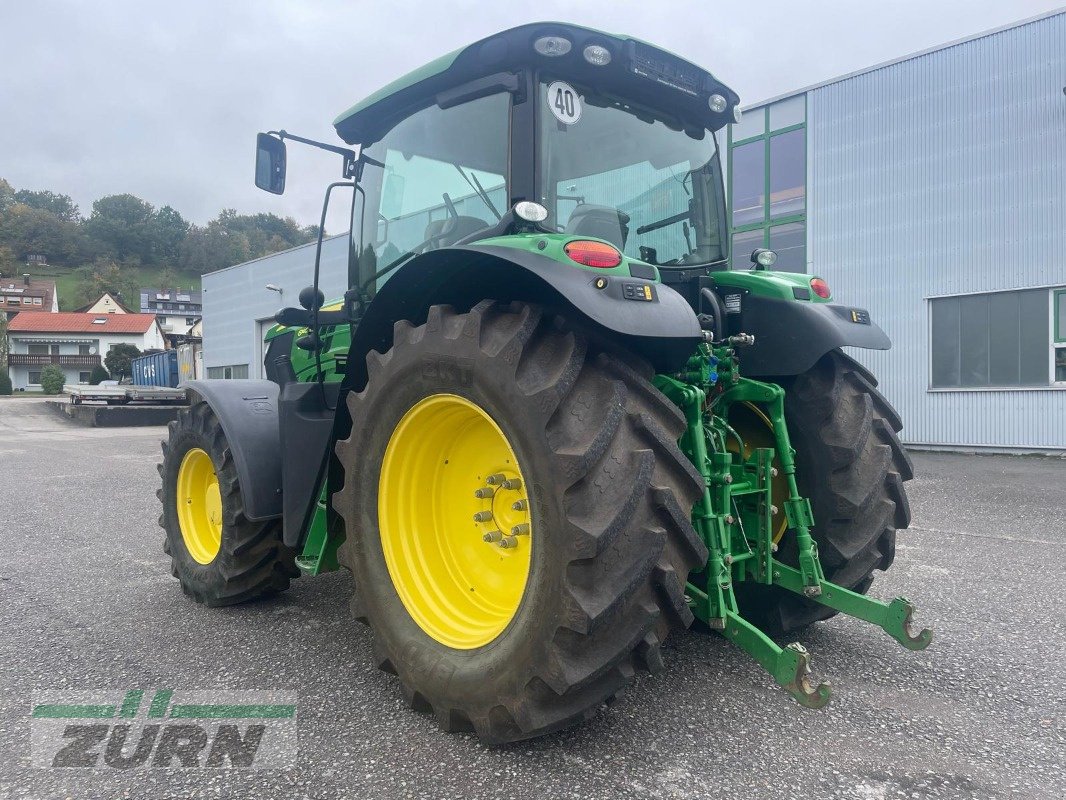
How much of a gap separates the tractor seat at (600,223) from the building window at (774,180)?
1187 cm

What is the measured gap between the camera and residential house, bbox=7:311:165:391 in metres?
65.7

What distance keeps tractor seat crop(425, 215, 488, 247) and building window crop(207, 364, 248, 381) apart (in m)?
26.9

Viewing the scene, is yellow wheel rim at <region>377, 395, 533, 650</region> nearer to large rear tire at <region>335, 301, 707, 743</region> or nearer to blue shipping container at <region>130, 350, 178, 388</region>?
large rear tire at <region>335, 301, 707, 743</region>

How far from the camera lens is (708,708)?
8.35 ft

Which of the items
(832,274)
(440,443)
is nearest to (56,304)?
(832,274)

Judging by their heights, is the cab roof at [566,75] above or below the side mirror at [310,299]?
above

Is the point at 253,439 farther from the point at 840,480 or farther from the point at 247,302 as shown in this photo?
the point at 247,302

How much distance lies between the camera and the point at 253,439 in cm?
354

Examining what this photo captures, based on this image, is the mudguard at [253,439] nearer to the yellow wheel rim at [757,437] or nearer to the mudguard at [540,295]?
the mudguard at [540,295]

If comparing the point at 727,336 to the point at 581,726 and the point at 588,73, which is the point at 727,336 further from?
the point at 581,726

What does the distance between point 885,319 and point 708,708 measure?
12055 millimetres

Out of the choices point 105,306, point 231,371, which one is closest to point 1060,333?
point 231,371

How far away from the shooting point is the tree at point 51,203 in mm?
99750

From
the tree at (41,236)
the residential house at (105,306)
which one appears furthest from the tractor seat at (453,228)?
the tree at (41,236)
